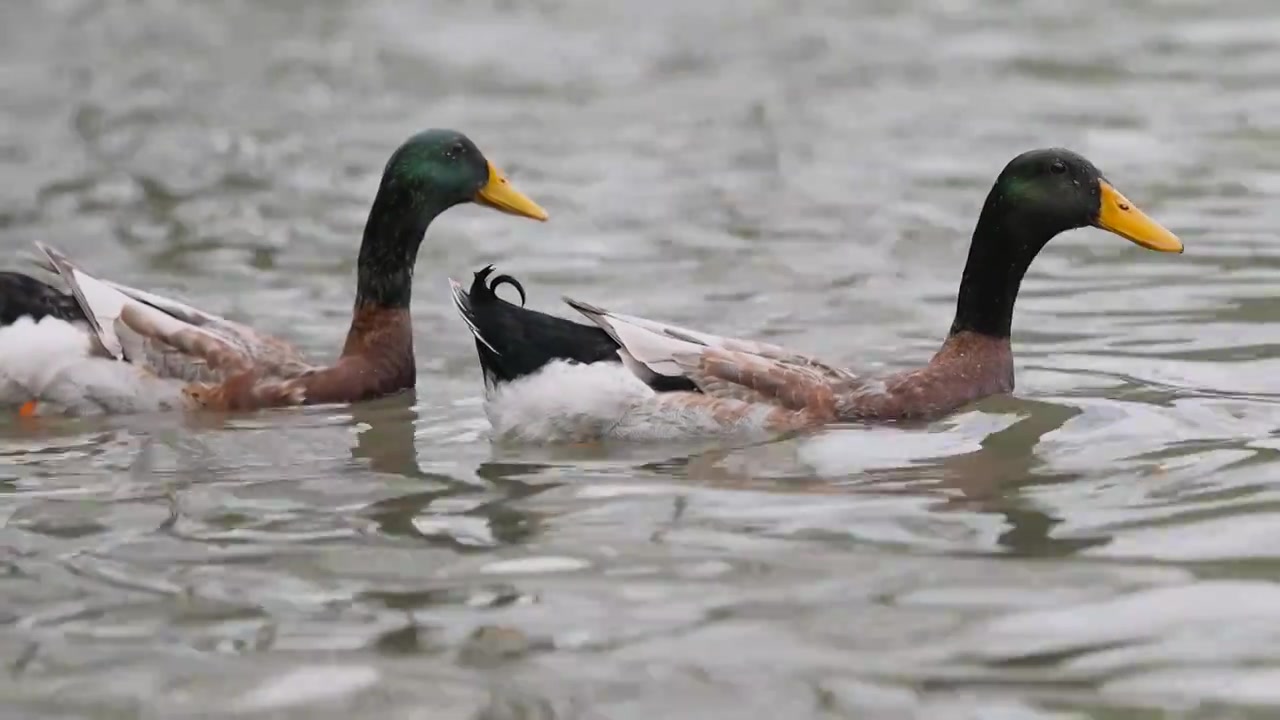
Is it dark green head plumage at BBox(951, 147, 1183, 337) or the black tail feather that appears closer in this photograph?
the black tail feather

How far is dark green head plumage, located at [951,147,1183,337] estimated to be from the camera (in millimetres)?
8922

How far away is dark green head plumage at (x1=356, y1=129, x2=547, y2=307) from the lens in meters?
9.72

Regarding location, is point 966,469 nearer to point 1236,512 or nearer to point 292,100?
point 1236,512

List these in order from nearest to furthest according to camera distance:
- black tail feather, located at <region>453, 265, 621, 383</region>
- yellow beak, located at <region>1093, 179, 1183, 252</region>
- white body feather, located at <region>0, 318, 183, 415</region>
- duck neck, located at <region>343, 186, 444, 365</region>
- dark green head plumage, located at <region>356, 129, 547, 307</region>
→ black tail feather, located at <region>453, 265, 621, 383</region> < yellow beak, located at <region>1093, 179, 1183, 252</region> < white body feather, located at <region>0, 318, 183, 415</region> < dark green head plumage, located at <region>356, 129, 547, 307</region> < duck neck, located at <region>343, 186, 444, 365</region>

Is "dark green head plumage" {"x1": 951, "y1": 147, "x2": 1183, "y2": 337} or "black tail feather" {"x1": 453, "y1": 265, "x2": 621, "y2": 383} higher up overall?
"dark green head plumage" {"x1": 951, "y1": 147, "x2": 1183, "y2": 337}

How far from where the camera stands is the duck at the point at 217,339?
9406 mm

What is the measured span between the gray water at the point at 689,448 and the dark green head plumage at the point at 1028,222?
0.47 m

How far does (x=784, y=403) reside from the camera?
866 cm

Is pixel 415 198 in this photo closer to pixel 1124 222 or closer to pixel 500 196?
pixel 500 196

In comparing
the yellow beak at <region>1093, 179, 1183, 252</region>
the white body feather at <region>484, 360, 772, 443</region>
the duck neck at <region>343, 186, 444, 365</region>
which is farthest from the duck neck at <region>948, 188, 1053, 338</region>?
the duck neck at <region>343, 186, 444, 365</region>

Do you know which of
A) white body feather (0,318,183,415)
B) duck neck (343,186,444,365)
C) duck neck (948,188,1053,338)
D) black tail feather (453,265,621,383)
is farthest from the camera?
duck neck (343,186,444,365)

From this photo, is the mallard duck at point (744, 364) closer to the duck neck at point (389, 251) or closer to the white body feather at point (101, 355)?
the duck neck at point (389, 251)

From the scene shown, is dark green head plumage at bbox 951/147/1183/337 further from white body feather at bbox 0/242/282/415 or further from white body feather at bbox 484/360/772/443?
white body feather at bbox 0/242/282/415

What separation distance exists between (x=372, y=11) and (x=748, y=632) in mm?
19360
